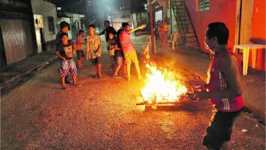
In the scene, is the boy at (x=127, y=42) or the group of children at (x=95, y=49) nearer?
the group of children at (x=95, y=49)

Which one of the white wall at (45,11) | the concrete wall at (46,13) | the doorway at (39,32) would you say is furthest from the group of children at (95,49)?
the concrete wall at (46,13)

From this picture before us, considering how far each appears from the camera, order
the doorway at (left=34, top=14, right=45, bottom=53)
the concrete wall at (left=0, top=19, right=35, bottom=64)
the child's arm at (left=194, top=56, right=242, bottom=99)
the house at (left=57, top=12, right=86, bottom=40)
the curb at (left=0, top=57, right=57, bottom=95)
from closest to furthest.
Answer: the child's arm at (left=194, top=56, right=242, bottom=99)
the curb at (left=0, top=57, right=57, bottom=95)
the concrete wall at (left=0, top=19, right=35, bottom=64)
the doorway at (left=34, top=14, right=45, bottom=53)
the house at (left=57, top=12, right=86, bottom=40)

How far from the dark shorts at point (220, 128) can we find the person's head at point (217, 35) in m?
0.76

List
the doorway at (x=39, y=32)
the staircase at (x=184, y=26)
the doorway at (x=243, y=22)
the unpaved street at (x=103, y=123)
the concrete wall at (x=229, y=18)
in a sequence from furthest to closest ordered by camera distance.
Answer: the doorway at (x=39, y=32) < the staircase at (x=184, y=26) < the doorway at (x=243, y=22) < the concrete wall at (x=229, y=18) < the unpaved street at (x=103, y=123)

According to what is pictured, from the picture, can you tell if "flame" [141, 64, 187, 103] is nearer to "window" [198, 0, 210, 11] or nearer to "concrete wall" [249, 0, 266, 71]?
"concrete wall" [249, 0, 266, 71]

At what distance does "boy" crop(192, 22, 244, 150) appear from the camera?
8.11 ft

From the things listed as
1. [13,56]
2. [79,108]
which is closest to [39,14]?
[13,56]

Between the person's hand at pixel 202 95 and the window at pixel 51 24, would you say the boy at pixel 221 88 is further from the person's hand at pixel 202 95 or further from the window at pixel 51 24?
the window at pixel 51 24

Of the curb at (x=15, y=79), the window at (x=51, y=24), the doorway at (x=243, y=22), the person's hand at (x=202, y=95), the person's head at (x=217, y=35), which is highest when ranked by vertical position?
the window at (x=51, y=24)

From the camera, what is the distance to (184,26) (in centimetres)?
1588

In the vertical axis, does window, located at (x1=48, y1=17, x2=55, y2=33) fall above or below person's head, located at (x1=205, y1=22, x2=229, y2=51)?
above

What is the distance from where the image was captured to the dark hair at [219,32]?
8.34ft

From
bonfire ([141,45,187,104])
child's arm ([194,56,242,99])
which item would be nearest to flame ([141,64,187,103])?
bonfire ([141,45,187,104])

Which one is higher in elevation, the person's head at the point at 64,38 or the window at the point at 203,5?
the window at the point at 203,5
